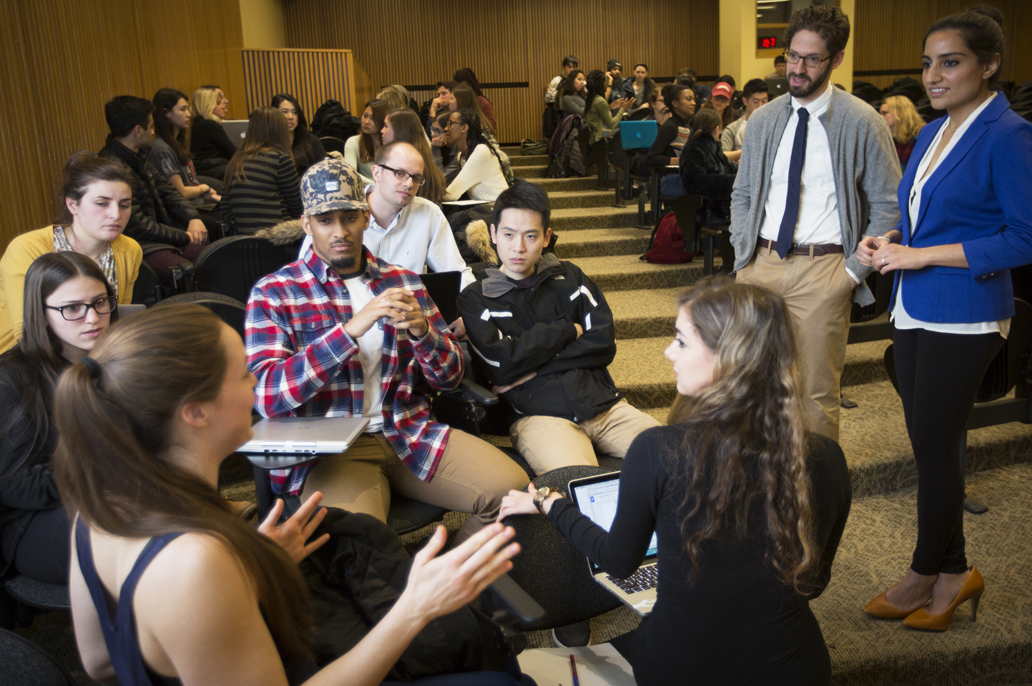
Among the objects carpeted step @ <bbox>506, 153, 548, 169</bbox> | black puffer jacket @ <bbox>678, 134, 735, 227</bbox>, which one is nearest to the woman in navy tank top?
black puffer jacket @ <bbox>678, 134, 735, 227</bbox>

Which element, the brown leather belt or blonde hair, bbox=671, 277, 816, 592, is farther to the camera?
the brown leather belt

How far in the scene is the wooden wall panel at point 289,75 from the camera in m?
8.39

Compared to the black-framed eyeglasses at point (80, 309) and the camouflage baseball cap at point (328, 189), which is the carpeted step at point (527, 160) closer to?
the camouflage baseball cap at point (328, 189)

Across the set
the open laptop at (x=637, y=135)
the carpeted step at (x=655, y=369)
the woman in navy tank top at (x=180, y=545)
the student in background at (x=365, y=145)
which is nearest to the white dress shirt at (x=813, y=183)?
the carpeted step at (x=655, y=369)

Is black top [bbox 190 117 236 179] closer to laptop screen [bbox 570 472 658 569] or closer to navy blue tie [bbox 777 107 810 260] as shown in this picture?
navy blue tie [bbox 777 107 810 260]

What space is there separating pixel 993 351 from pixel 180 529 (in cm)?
195

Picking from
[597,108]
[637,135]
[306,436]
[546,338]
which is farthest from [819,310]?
[597,108]

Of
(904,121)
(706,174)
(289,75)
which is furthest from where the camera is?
(289,75)

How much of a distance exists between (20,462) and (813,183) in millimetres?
2405

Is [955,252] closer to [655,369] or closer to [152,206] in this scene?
[655,369]

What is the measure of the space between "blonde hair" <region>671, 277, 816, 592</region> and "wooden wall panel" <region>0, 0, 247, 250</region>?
273 centimetres

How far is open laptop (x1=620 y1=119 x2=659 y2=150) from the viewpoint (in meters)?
6.55

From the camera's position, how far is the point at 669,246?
17.7ft

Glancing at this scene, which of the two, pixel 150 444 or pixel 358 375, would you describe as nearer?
pixel 150 444
